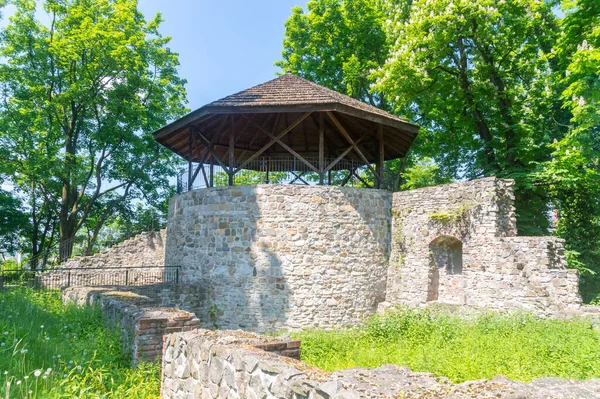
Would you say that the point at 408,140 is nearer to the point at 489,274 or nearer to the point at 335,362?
the point at 489,274

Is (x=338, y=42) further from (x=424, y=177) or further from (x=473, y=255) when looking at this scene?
(x=473, y=255)

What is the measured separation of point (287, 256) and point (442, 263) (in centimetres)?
414

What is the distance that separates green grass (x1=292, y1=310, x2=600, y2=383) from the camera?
547cm

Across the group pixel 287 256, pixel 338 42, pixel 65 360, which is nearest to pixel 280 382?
pixel 65 360

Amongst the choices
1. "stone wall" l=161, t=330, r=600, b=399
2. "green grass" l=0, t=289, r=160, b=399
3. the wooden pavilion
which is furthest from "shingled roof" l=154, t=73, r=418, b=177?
"stone wall" l=161, t=330, r=600, b=399

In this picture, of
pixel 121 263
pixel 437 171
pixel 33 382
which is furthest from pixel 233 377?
pixel 437 171

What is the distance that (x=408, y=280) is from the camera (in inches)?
419

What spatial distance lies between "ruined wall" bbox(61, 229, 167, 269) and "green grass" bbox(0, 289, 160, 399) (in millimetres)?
9485

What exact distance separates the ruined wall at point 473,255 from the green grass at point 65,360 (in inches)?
289

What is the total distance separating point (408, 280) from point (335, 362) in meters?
4.22

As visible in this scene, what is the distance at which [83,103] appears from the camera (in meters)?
18.5

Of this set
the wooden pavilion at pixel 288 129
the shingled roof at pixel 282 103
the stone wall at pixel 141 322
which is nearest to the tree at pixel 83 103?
the wooden pavilion at pixel 288 129

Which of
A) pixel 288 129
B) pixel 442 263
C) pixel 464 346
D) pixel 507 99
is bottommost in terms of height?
pixel 464 346

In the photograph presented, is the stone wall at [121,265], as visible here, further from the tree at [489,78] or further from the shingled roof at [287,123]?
the tree at [489,78]
